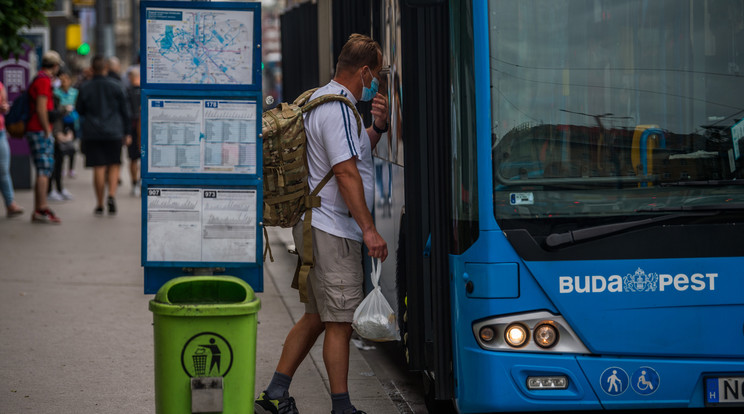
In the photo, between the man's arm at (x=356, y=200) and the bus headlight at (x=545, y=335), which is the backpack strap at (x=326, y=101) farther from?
the bus headlight at (x=545, y=335)

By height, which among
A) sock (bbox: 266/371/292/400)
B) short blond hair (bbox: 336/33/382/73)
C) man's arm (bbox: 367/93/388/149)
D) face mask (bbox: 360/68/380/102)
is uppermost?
short blond hair (bbox: 336/33/382/73)

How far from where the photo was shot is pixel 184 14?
4926mm

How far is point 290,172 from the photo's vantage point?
4988 mm

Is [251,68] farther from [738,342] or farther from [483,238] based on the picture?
[738,342]

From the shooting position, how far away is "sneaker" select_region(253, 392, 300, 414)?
512 centimetres

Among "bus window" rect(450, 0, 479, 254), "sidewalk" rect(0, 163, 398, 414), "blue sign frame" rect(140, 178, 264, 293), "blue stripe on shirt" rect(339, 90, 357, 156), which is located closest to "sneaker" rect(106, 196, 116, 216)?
"sidewalk" rect(0, 163, 398, 414)

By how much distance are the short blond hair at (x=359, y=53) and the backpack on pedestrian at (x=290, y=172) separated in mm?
214

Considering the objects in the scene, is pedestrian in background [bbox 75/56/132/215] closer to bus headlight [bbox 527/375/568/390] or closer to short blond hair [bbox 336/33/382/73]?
short blond hair [bbox 336/33/382/73]

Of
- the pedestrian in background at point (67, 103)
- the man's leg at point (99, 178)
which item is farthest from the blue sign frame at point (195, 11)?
the pedestrian in background at point (67, 103)

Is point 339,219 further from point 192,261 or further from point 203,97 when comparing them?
point 203,97

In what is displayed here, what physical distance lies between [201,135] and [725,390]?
2520mm

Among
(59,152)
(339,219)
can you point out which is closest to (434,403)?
(339,219)

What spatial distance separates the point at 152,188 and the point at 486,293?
1.70 metres

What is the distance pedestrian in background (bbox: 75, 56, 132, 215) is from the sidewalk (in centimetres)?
133
